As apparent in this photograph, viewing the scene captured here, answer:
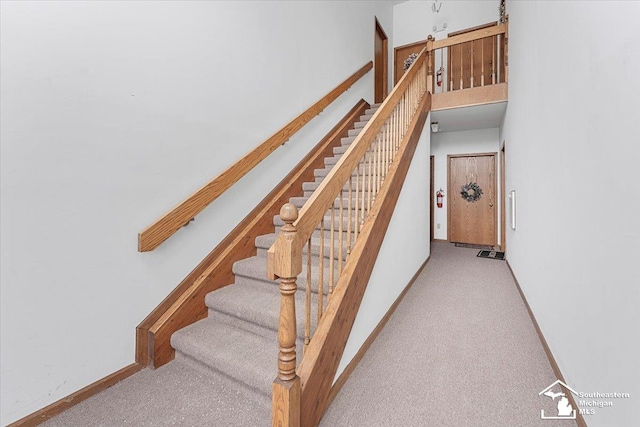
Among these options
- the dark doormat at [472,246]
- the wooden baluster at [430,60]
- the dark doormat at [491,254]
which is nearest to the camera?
the wooden baluster at [430,60]

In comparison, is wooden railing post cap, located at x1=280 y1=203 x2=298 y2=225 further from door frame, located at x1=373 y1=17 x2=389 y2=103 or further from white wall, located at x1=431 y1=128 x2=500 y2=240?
white wall, located at x1=431 y1=128 x2=500 y2=240

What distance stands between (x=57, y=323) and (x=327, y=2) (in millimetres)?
4352

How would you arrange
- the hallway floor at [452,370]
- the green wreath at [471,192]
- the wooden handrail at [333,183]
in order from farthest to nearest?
1. the green wreath at [471,192]
2. the hallway floor at [452,370]
3. the wooden handrail at [333,183]

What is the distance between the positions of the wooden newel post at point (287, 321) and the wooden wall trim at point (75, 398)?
1.05m

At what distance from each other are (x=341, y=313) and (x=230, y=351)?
0.70 m

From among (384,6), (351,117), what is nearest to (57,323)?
(351,117)

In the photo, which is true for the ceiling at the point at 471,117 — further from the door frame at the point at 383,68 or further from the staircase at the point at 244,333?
the staircase at the point at 244,333

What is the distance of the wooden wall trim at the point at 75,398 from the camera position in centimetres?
134

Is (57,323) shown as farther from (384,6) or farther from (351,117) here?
(384,6)

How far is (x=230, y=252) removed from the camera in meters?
2.31

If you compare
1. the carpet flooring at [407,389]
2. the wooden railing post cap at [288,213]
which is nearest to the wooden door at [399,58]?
the carpet flooring at [407,389]

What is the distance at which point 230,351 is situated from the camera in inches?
65.9

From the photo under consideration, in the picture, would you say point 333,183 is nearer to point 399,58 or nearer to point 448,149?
point 448,149

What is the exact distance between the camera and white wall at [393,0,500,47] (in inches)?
218
